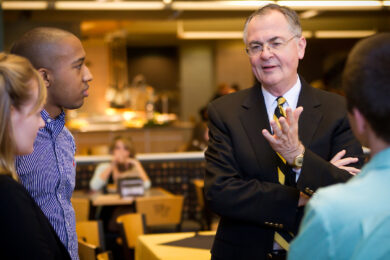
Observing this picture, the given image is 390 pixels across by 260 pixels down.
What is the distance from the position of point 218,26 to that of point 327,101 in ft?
43.7

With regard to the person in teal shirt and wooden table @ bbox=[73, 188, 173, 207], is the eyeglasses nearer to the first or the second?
the person in teal shirt

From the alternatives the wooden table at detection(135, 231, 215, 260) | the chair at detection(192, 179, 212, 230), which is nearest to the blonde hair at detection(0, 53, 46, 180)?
the wooden table at detection(135, 231, 215, 260)

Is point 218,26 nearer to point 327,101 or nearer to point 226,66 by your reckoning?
point 226,66

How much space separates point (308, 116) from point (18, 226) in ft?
3.48

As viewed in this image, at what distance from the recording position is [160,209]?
5691mm

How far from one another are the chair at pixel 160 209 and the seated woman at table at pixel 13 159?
13.0 ft

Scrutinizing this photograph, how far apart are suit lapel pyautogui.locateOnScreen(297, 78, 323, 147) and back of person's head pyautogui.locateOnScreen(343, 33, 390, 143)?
33.6 inches

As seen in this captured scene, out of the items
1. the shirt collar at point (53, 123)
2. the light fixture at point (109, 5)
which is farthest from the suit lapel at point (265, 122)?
the light fixture at point (109, 5)

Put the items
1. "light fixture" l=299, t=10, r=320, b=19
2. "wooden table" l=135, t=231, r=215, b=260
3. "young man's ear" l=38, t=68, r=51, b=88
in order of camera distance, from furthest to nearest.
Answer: "light fixture" l=299, t=10, r=320, b=19 < "wooden table" l=135, t=231, r=215, b=260 < "young man's ear" l=38, t=68, r=51, b=88

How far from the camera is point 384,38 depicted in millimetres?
1235

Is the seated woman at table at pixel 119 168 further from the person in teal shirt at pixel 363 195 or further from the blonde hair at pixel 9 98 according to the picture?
the person in teal shirt at pixel 363 195

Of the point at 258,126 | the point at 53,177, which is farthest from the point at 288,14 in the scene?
the point at 53,177

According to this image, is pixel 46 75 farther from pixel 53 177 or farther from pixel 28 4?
pixel 28 4

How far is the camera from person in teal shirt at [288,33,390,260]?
44.9 inches
